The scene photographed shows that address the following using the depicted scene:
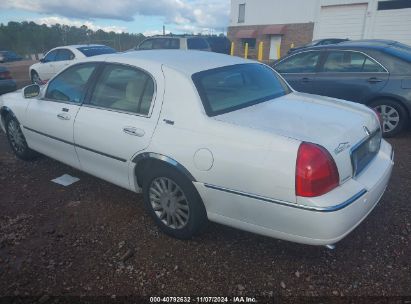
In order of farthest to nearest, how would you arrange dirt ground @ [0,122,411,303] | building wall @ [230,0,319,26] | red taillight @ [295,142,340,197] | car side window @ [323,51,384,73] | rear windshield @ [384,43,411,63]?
building wall @ [230,0,319,26], car side window @ [323,51,384,73], rear windshield @ [384,43,411,63], dirt ground @ [0,122,411,303], red taillight @ [295,142,340,197]

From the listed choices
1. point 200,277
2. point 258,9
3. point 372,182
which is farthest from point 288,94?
point 258,9

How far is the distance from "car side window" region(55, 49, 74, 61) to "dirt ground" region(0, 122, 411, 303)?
29.2 ft

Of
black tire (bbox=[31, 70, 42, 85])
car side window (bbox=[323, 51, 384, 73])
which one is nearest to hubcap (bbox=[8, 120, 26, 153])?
car side window (bbox=[323, 51, 384, 73])

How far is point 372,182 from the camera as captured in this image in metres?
2.66

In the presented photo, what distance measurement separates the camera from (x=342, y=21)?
23016mm

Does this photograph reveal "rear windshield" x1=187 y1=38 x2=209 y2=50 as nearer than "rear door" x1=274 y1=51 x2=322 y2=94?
No

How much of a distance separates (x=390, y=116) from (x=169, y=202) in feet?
14.9

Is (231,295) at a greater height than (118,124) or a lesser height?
lesser

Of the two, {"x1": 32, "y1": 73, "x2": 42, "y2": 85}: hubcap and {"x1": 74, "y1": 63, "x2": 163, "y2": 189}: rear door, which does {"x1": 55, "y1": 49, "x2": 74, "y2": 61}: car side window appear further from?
{"x1": 74, "y1": 63, "x2": 163, "y2": 189}: rear door

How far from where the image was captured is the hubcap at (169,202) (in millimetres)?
3010

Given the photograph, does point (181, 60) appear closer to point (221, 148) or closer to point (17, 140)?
point (221, 148)

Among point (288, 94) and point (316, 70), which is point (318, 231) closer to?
point (288, 94)

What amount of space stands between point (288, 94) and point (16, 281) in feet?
10.2

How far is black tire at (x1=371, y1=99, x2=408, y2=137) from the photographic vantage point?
559 cm
